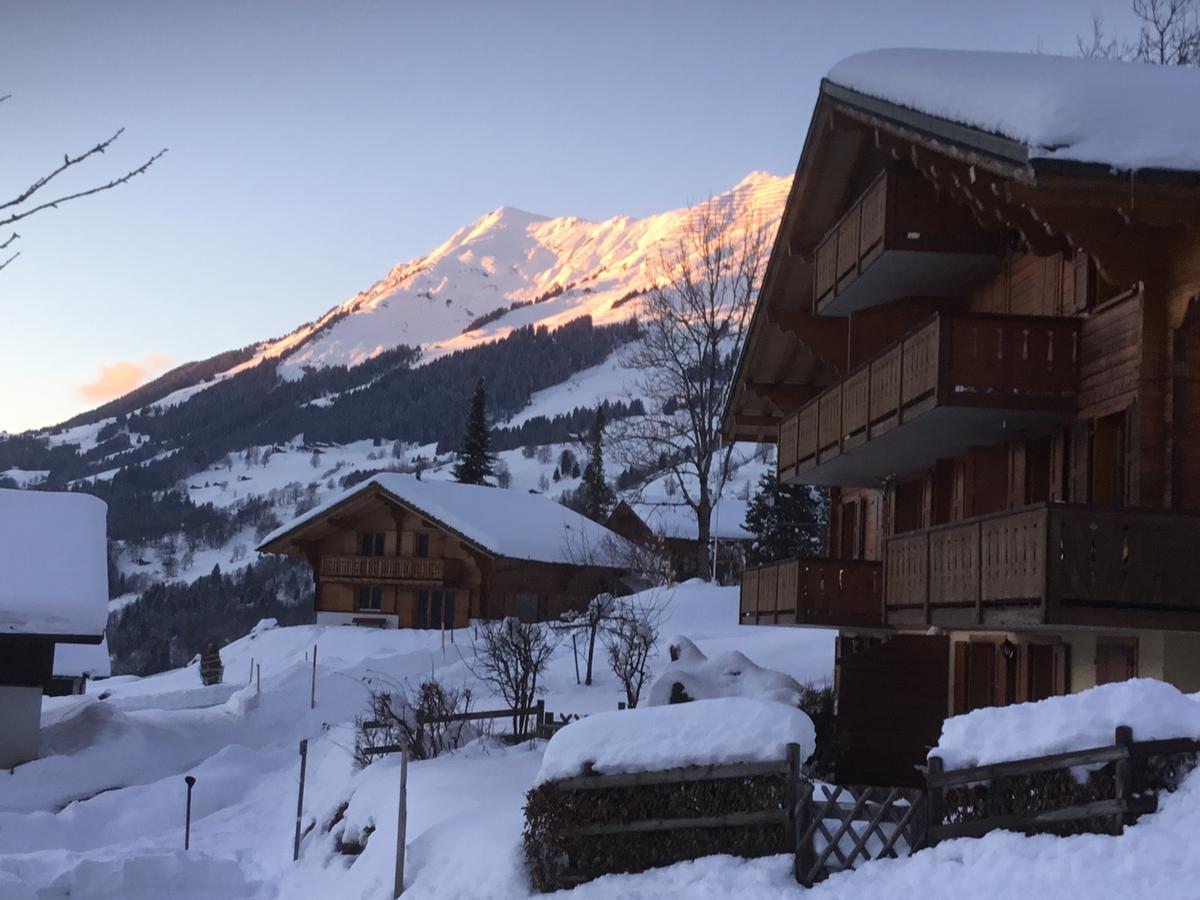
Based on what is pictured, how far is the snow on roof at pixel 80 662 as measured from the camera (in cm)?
3431

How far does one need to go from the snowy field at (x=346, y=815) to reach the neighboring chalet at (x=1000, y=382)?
13.6 ft

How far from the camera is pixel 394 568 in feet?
172

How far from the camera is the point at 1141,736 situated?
31.7ft

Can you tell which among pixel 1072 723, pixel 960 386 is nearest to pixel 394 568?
pixel 960 386

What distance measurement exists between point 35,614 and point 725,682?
530 inches

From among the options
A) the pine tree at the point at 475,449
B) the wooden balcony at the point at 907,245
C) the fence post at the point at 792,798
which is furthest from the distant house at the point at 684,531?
the fence post at the point at 792,798

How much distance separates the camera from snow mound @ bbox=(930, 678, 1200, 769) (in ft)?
31.9

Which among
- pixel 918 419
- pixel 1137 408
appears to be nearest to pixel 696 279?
pixel 918 419

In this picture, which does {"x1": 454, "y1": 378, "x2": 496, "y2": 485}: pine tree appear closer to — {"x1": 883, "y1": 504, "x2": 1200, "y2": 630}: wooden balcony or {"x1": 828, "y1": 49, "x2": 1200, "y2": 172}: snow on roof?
{"x1": 828, "y1": 49, "x2": 1200, "y2": 172}: snow on roof

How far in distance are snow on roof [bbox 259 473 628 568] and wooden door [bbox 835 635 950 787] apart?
88.1 ft

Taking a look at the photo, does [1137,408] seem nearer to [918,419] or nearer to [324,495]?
[918,419]

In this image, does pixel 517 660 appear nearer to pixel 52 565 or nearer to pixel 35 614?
pixel 35 614

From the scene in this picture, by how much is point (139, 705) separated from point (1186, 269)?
31.5 metres

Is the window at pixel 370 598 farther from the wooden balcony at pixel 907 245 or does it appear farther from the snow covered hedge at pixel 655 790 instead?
the snow covered hedge at pixel 655 790
